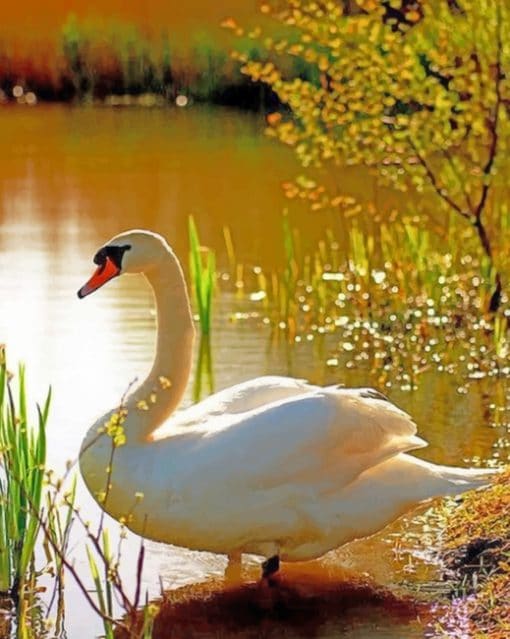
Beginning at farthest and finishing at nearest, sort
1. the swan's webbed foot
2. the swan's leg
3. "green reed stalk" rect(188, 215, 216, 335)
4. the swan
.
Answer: "green reed stalk" rect(188, 215, 216, 335) < the swan's leg < the swan's webbed foot < the swan

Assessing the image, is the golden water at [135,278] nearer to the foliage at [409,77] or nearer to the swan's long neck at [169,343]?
the swan's long neck at [169,343]

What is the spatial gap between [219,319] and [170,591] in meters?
5.46

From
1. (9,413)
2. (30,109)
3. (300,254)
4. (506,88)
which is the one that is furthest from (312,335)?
(30,109)

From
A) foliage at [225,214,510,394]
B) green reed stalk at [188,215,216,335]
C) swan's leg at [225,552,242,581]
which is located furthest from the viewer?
green reed stalk at [188,215,216,335]

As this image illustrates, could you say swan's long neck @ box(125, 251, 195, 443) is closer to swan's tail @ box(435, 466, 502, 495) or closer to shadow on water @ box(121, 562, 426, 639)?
shadow on water @ box(121, 562, 426, 639)

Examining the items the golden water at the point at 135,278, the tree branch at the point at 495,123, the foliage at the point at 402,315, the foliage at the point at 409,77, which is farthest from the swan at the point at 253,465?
the tree branch at the point at 495,123

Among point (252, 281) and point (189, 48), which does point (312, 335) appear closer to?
point (252, 281)

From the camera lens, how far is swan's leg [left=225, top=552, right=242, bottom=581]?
6675 millimetres

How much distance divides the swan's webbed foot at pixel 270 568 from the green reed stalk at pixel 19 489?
3.01 ft

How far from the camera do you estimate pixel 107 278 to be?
6902 mm

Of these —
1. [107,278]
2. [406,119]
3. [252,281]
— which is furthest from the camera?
[252,281]

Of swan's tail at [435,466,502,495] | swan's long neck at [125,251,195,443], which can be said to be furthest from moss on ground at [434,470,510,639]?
swan's long neck at [125,251,195,443]

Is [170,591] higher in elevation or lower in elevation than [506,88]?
lower

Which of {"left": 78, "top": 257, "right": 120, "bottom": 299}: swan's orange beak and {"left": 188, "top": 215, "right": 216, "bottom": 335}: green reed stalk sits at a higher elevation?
{"left": 78, "top": 257, "right": 120, "bottom": 299}: swan's orange beak
